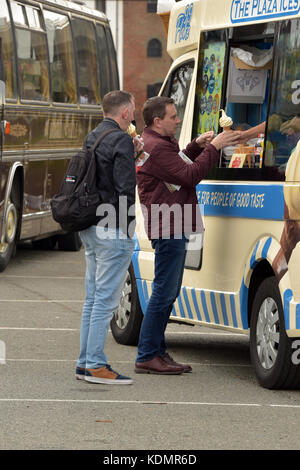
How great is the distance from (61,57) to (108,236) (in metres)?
10.2

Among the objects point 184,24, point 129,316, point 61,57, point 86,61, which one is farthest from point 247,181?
point 86,61

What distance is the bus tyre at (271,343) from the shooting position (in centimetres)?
750

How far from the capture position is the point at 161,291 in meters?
8.20

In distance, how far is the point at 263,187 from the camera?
773 cm

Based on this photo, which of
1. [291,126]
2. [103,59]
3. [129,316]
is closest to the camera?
[291,126]

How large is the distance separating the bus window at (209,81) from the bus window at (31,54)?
279 inches

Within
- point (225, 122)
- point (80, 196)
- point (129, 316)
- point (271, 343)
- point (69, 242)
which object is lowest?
point (69, 242)

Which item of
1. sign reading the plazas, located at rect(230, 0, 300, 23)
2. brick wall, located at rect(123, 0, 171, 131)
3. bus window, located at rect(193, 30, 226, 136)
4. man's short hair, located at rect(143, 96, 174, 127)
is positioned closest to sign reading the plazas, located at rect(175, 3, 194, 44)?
bus window, located at rect(193, 30, 226, 136)

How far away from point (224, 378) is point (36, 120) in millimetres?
8487

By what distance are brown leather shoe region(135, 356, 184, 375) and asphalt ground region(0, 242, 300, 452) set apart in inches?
2.9

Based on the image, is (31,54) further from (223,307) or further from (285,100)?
(285,100)

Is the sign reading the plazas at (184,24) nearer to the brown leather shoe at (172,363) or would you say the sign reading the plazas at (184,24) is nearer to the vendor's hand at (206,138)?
the vendor's hand at (206,138)
